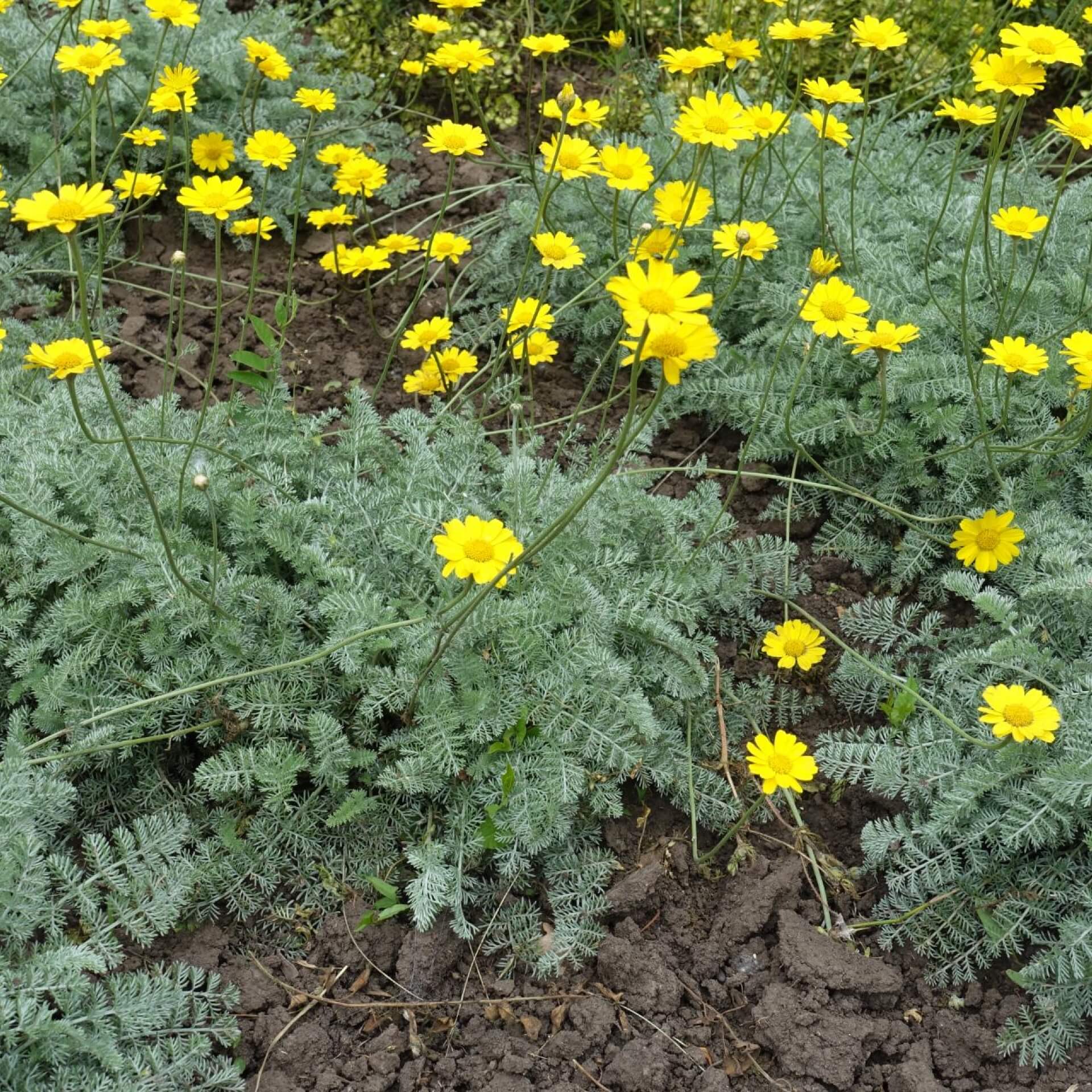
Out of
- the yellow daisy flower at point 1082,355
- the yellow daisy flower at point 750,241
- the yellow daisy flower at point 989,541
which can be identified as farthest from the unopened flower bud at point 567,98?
the yellow daisy flower at point 989,541

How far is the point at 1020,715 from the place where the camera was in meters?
2.14

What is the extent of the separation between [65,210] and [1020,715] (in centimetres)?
196

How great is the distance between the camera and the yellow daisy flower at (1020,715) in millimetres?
2105

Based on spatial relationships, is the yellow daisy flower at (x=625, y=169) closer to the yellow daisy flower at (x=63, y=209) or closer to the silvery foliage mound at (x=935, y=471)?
the silvery foliage mound at (x=935, y=471)

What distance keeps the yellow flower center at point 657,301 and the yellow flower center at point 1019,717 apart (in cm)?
108

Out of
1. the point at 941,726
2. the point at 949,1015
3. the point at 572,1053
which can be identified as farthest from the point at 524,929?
the point at 941,726

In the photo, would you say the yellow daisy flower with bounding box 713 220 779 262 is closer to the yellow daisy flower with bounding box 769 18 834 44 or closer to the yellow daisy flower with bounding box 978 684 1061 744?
the yellow daisy flower with bounding box 769 18 834 44

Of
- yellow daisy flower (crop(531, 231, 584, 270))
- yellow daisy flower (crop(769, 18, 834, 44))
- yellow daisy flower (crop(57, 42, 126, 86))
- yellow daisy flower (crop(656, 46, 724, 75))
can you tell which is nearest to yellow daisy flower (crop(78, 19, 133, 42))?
yellow daisy flower (crop(57, 42, 126, 86))

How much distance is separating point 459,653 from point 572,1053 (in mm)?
785

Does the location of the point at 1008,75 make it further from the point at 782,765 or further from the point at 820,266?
the point at 782,765

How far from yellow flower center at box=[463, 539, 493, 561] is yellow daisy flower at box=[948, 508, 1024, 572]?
1.27 metres

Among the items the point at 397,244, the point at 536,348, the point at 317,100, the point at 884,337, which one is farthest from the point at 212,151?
the point at 884,337

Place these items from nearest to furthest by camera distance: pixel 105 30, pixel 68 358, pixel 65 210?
1. pixel 65 210
2. pixel 68 358
3. pixel 105 30

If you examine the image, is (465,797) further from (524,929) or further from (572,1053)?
(572,1053)
